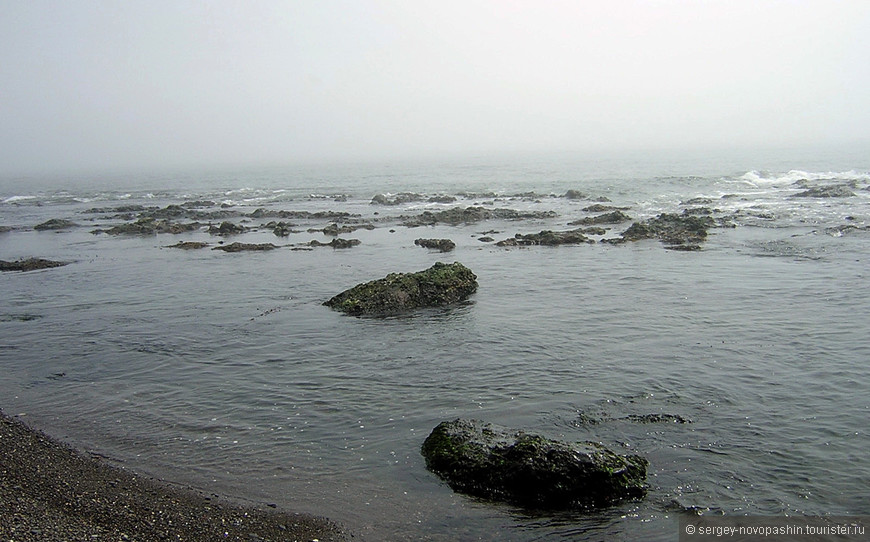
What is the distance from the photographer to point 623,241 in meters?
32.5

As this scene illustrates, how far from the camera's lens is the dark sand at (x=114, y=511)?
312 inches

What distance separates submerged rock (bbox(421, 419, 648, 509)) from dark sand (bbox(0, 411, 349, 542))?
7.35ft

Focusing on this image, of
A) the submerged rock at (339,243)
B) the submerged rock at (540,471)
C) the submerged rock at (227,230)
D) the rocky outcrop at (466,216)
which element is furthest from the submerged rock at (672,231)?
the submerged rock at (227,230)

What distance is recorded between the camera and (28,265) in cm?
2933

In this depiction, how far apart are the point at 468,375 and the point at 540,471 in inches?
198

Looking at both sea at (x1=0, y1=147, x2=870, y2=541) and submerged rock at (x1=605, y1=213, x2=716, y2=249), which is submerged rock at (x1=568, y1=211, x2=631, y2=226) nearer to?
submerged rock at (x1=605, y1=213, x2=716, y2=249)

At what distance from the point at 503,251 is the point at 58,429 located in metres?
22.8

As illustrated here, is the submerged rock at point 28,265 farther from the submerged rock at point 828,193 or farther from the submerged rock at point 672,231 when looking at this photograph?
the submerged rock at point 828,193

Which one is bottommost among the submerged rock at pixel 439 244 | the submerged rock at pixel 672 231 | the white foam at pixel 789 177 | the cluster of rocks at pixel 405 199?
the submerged rock at pixel 439 244

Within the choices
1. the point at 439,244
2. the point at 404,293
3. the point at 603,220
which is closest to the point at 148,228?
the point at 439,244

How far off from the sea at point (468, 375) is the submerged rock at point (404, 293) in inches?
21.9

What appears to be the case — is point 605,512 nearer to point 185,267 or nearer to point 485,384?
point 485,384

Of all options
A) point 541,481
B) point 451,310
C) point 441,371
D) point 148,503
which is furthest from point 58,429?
point 451,310

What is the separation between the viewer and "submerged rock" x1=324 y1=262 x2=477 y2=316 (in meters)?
19.7
